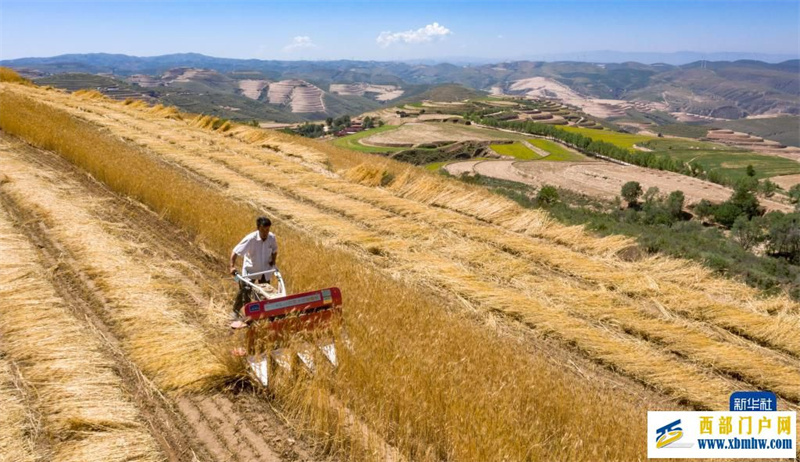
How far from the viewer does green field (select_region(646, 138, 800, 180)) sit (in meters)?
80.4

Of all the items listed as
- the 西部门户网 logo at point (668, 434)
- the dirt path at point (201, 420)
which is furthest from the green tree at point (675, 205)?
the dirt path at point (201, 420)

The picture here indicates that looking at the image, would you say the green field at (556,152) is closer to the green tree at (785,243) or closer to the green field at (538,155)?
the green field at (538,155)

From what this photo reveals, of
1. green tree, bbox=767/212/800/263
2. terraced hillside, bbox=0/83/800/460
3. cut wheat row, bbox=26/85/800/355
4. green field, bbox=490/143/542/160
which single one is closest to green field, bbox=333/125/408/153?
green field, bbox=490/143/542/160

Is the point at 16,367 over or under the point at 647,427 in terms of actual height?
over

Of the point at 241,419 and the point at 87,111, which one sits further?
the point at 87,111

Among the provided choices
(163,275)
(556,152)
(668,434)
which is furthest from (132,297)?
(556,152)

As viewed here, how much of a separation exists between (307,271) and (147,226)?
4598 millimetres

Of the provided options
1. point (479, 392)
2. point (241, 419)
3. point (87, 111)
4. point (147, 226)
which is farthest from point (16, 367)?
point (87, 111)

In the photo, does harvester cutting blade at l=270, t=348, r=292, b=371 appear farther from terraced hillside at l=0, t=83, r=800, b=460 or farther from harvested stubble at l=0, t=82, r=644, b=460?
harvested stubble at l=0, t=82, r=644, b=460

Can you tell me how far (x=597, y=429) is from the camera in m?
4.47

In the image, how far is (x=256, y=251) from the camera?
20.8 feet

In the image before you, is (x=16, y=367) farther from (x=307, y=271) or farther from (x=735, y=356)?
(x=735, y=356)

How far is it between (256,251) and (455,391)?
3205 mm

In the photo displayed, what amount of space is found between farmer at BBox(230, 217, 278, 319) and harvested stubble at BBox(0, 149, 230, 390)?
72 cm
